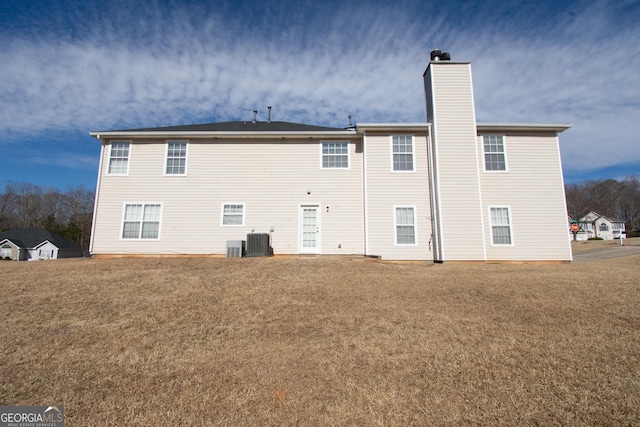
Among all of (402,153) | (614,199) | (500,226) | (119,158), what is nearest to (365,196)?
(402,153)

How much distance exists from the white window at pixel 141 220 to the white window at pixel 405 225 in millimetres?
10273

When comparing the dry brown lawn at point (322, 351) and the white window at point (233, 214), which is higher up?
the white window at point (233, 214)

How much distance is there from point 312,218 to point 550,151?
10691 mm

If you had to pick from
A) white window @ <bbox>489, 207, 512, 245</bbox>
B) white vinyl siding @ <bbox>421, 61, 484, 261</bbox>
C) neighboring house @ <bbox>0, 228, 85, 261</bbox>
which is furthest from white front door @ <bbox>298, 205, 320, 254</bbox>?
neighboring house @ <bbox>0, 228, 85, 261</bbox>

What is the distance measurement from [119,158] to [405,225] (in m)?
13.0

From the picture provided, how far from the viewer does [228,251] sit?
12.7 metres

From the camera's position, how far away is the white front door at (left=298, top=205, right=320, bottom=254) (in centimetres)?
1332

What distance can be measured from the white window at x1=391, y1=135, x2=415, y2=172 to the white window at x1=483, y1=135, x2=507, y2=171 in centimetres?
322

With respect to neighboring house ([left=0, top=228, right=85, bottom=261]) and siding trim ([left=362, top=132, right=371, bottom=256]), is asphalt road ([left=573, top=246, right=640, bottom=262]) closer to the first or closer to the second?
siding trim ([left=362, top=132, right=371, bottom=256])

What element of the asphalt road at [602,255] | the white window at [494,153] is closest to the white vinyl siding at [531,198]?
the white window at [494,153]

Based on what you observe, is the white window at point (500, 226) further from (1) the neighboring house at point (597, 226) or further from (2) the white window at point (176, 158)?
(1) the neighboring house at point (597, 226)

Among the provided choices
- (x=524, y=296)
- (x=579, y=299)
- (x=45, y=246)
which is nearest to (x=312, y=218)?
(x=524, y=296)

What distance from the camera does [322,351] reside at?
14.8 feet

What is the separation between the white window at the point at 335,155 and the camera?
1388 cm
